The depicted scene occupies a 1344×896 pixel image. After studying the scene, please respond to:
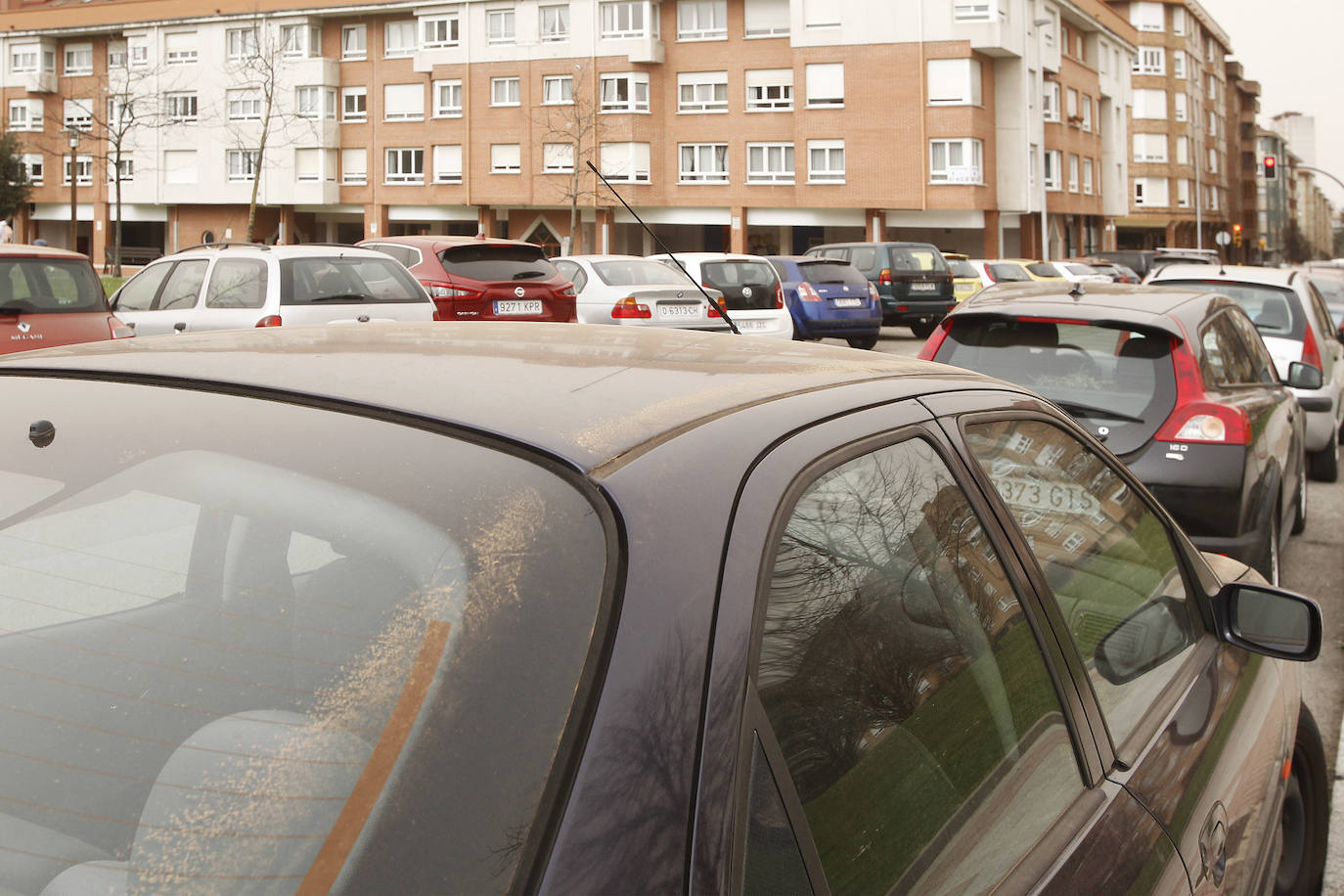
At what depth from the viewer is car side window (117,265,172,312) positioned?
43.9ft

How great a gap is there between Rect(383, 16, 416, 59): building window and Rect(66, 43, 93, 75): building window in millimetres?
17454

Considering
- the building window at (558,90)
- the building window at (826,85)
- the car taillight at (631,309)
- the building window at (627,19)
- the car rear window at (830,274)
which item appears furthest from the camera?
the building window at (558,90)

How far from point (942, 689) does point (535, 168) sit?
54150 mm

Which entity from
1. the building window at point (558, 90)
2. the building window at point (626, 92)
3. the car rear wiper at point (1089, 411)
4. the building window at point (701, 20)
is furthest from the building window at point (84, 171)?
the car rear wiper at point (1089, 411)

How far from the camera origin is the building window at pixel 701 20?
5250 centimetres

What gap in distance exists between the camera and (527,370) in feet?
5.46

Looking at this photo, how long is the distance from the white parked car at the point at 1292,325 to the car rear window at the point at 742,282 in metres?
8.68

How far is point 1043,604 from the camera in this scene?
79.2 inches

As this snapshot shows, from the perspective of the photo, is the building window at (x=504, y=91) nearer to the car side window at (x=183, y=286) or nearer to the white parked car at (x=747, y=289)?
the white parked car at (x=747, y=289)

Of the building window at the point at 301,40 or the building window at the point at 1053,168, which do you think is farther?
the building window at the point at 301,40

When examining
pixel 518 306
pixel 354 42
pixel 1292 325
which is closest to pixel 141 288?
pixel 518 306

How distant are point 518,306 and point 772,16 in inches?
1547

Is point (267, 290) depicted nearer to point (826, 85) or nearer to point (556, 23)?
point (826, 85)

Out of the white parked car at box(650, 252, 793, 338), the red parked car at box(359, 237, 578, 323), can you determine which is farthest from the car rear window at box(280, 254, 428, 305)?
the white parked car at box(650, 252, 793, 338)
